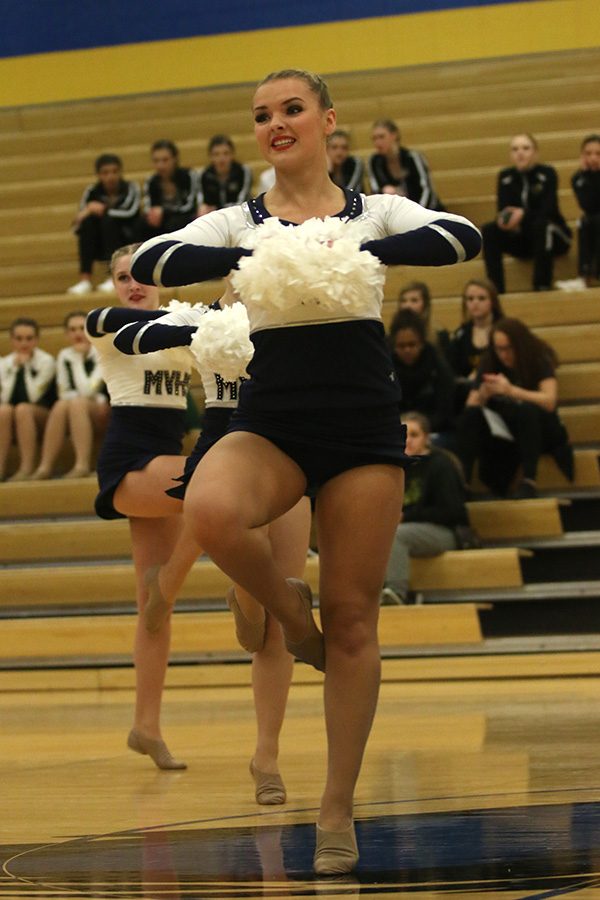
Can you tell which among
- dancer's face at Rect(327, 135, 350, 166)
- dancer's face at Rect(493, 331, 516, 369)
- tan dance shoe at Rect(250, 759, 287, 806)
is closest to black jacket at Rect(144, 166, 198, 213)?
dancer's face at Rect(327, 135, 350, 166)

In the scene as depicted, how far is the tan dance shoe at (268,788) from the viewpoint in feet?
12.8

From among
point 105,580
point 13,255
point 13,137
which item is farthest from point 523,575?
point 13,137

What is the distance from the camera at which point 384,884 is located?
2746 mm

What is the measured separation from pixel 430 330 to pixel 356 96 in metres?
4.44

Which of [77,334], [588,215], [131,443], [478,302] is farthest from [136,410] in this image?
[588,215]

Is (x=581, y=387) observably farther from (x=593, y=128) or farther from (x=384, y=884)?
(x=384, y=884)

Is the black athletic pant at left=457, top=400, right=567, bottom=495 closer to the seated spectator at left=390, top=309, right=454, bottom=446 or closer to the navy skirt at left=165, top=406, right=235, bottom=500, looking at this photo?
the seated spectator at left=390, top=309, right=454, bottom=446

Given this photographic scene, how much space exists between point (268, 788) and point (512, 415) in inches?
165

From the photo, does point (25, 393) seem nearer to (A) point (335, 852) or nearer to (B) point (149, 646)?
(B) point (149, 646)

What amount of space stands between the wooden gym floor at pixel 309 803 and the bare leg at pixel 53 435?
7.88 feet

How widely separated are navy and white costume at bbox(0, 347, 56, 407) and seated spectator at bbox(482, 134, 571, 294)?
2.85 meters

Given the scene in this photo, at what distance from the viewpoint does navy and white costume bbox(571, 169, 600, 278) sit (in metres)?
9.10

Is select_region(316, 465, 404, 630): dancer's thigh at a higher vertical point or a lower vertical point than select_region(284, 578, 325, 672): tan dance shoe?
higher

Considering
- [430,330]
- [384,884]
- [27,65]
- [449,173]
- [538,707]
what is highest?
[27,65]
